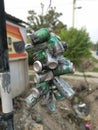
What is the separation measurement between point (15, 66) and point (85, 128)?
107 inches

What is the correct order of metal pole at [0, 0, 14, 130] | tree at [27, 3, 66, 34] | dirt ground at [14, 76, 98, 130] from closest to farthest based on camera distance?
metal pole at [0, 0, 14, 130] → dirt ground at [14, 76, 98, 130] → tree at [27, 3, 66, 34]

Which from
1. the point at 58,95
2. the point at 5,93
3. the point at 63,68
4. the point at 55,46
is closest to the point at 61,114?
the point at 58,95

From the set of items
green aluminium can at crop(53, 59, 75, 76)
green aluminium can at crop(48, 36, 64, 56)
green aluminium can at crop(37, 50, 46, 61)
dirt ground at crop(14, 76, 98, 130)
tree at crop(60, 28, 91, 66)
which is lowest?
dirt ground at crop(14, 76, 98, 130)

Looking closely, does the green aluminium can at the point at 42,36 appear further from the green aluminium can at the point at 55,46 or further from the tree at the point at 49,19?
the tree at the point at 49,19

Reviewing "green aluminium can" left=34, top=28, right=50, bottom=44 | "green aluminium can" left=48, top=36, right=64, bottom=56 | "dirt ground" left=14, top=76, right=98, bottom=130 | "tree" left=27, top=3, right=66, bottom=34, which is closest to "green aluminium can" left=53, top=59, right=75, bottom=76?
"green aluminium can" left=48, top=36, right=64, bottom=56

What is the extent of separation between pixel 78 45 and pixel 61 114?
8.58m

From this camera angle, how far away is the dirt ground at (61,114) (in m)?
6.66

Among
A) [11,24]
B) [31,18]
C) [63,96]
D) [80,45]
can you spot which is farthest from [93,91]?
[31,18]

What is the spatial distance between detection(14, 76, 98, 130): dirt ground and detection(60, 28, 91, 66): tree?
17.2 feet

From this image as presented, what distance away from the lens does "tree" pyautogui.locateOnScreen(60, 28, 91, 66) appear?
53.6ft

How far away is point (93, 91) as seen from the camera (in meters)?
10.9

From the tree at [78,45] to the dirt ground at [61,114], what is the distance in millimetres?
5241

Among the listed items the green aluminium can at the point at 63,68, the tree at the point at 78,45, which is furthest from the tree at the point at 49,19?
the green aluminium can at the point at 63,68

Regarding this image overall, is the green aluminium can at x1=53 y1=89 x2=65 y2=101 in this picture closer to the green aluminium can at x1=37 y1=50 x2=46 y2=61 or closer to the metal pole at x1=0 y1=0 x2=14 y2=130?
the green aluminium can at x1=37 y1=50 x2=46 y2=61
